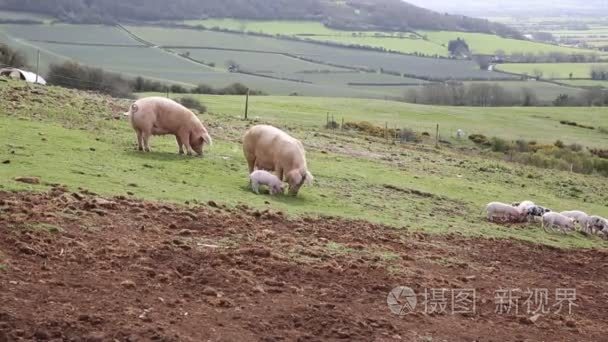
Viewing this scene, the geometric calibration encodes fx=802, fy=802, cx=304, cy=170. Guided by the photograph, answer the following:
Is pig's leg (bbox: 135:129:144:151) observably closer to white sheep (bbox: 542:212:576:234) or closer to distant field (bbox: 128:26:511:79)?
white sheep (bbox: 542:212:576:234)

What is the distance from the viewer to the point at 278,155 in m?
19.5

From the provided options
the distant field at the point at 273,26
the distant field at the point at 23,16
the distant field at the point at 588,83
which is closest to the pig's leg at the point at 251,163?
the distant field at the point at 23,16

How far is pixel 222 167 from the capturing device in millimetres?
21344

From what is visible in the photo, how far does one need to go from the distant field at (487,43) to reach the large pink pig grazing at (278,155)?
130m

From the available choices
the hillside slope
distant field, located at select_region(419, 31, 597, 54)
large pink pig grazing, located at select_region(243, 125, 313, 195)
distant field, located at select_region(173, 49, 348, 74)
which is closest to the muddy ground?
large pink pig grazing, located at select_region(243, 125, 313, 195)

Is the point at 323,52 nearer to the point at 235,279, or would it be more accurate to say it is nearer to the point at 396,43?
the point at 396,43

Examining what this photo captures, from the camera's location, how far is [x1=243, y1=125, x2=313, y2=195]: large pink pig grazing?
19125mm

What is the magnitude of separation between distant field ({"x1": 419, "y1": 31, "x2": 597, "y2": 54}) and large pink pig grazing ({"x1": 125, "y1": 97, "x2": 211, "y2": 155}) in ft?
423

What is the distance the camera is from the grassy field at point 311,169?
56.4ft

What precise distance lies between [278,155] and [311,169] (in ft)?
15.5

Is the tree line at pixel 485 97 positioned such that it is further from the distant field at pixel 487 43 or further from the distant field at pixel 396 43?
the distant field at pixel 487 43

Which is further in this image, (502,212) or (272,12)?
(272,12)

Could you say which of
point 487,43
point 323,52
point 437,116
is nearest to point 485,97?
point 437,116

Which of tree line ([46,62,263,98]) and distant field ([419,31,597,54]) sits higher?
distant field ([419,31,597,54])
